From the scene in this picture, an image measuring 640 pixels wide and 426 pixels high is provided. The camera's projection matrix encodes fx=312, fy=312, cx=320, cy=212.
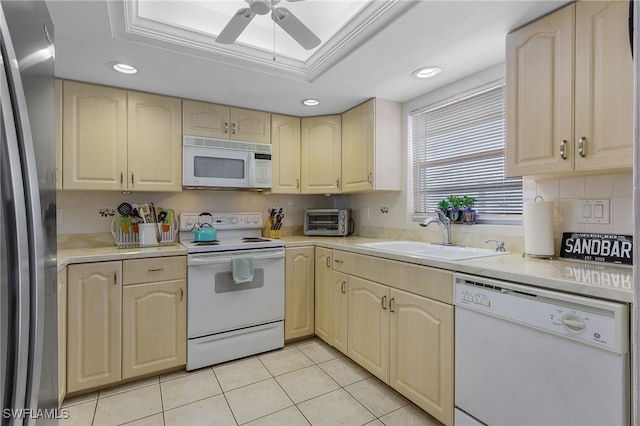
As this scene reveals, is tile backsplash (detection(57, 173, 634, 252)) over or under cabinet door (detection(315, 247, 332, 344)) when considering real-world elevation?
over

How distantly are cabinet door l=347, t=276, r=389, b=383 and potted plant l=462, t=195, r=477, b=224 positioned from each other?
Answer: 2.64ft

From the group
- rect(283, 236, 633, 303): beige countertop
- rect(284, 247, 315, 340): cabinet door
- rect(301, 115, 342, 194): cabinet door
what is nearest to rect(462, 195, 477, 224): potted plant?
rect(283, 236, 633, 303): beige countertop

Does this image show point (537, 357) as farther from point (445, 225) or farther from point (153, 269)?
point (153, 269)

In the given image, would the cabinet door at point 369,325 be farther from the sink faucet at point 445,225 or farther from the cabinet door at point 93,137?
the cabinet door at point 93,137

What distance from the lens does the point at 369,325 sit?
6.95 feet

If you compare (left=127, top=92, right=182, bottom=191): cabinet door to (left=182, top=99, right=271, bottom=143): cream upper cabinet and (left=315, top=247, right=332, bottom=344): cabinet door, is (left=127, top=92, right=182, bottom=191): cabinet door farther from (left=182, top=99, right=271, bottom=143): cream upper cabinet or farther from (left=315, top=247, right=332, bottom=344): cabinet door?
(left=315, top=247, right=332, bottom=344): cabinet door

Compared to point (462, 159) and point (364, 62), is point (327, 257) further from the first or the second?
point (364, 62)

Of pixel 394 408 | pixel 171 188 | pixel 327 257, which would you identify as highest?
pixel 171 188

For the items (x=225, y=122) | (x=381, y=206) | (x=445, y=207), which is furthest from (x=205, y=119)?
(x=445, y=207)

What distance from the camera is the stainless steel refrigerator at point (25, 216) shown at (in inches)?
20.9

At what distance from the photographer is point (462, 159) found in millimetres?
2348

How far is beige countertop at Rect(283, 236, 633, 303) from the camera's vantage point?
3.49ft

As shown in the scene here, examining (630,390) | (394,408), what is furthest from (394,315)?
(630,390)

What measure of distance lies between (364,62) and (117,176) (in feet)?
6.45
